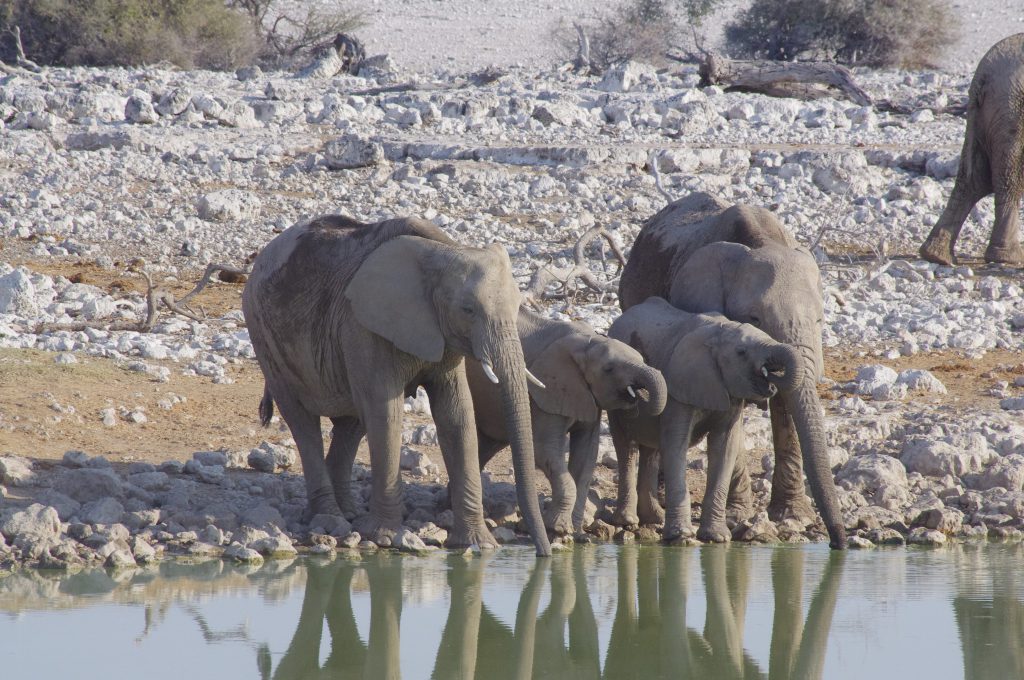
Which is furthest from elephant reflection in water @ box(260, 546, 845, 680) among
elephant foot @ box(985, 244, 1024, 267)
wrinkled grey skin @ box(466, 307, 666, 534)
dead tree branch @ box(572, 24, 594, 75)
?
dead tree branch @ box(572, 24, 594, 75)

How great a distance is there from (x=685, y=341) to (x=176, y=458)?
3.38 m

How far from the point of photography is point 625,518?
864 centimetres

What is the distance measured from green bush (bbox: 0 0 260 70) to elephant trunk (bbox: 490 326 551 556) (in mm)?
22090

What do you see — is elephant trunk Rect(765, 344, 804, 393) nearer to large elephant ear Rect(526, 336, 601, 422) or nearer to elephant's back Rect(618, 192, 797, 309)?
large elephant ear Rect(526, 336, 601, 422)

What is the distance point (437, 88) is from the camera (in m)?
22.9

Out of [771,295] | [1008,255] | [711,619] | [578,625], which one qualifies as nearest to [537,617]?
[578,625]

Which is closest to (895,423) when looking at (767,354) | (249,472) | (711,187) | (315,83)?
(767,354)

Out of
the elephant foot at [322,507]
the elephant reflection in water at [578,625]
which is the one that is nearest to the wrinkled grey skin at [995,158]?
the elephant reflection in water at [578,625]

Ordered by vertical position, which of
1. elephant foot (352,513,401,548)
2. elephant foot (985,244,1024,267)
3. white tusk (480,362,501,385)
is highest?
white tusk (480,362,501,385)

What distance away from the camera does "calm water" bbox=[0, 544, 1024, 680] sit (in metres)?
6.27

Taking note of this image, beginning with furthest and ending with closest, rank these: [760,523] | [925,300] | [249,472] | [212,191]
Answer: [212,191] → [925,300] → [249,472] → [760,523]

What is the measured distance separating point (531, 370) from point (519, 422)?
82cm

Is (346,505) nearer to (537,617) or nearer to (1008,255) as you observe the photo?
(537,617)

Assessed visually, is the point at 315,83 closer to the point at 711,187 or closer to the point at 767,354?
the point at 711,187
